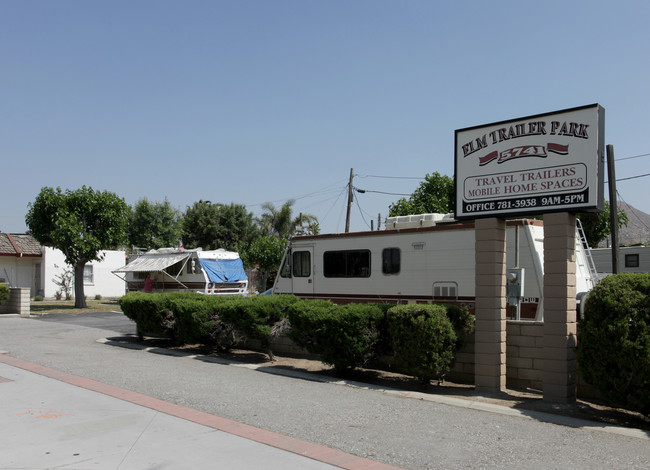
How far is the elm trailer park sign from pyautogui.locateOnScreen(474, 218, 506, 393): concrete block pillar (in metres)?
0.38

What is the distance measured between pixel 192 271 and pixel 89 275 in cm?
1524

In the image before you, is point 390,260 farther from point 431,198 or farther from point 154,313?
point 431,198

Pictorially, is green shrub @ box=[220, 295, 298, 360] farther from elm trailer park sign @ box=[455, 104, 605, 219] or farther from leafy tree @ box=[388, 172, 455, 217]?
leafy tree @ box=[388, 172, 455, 217]

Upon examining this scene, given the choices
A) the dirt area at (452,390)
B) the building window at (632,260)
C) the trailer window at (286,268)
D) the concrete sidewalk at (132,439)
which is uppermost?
the building window at (632,260)

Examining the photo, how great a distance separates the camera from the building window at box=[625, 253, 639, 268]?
23.0m

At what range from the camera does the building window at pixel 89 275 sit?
3553 centimetres

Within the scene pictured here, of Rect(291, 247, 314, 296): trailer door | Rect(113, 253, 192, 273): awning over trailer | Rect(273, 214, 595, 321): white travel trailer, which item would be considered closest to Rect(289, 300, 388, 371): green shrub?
Rect(273, 214, 595, 321): white travel trailer

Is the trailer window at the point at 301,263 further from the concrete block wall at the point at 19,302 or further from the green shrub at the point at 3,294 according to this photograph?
the green shrub at the point at 3,294

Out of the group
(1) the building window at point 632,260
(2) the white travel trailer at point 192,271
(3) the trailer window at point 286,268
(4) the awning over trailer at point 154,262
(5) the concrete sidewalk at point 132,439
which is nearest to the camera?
(5) the concrete sidewalk at point 132,439

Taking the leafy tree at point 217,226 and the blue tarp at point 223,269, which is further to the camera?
the leafy tree at point 217,226

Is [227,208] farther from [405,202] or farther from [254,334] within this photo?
[254,334]

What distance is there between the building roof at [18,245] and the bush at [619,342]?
33.2 metres

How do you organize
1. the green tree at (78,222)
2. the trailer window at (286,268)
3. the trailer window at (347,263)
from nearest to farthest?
the trailer window at (347,263)
the trailer window at (286,268)
the green tree at (78,222)

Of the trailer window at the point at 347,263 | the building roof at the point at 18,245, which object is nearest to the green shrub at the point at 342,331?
the trailer window at the point at 347,263
